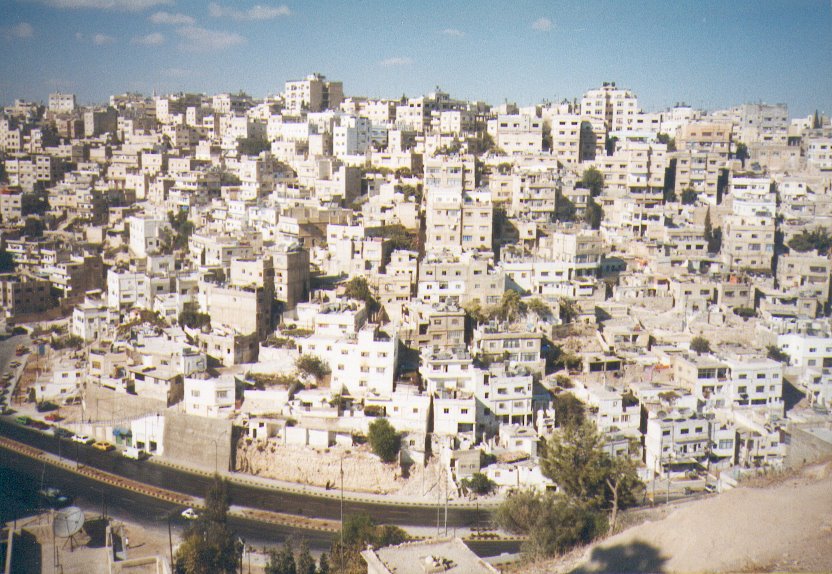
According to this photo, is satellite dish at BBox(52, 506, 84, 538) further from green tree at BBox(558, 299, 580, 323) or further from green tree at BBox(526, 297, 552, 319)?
green tree at BBox(558, 299, 580, 323)

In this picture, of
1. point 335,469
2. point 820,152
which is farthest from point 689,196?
point 335,469

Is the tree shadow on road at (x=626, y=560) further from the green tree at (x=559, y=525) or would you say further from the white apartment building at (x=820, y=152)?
the white apartment building at (x=820, y=152)

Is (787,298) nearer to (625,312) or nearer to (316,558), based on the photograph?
(625,312)

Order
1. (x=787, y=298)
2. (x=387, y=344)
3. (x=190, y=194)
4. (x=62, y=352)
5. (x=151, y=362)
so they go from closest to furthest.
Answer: (x=387, y=344), (x=151, y=362), (x=787, y=298), (x=62, y=352), (x=190, y=194)

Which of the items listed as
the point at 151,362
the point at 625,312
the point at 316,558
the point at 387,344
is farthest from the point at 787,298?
the point at 151,362

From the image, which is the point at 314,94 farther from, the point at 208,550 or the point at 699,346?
the point at 208,550

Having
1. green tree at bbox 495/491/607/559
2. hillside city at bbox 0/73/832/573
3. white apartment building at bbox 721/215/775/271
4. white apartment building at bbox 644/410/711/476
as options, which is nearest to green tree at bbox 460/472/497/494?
hillside city at bbox 0/73/832/573
